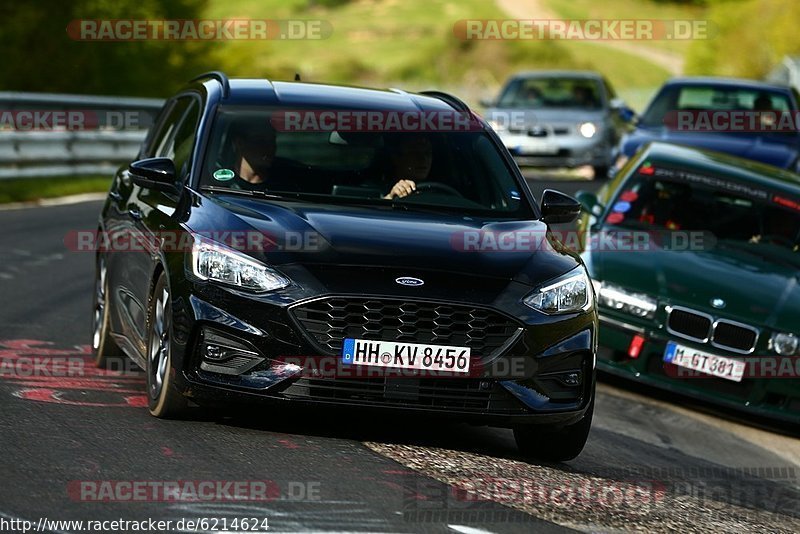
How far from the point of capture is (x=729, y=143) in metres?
19.6

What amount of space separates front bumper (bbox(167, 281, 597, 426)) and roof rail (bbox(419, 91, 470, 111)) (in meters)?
2.30

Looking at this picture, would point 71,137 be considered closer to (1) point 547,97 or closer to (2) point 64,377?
(1) point 547,97

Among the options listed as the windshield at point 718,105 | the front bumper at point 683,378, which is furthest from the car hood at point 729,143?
the front bumper at point 683,378

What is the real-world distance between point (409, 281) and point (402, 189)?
1248 millimetres

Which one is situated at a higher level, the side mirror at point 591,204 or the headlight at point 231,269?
the headlight at point 231,269

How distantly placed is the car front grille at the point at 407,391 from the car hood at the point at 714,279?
3.71 meters

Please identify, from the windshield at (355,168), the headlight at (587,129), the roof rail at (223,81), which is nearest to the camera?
the windshield at (355,168)

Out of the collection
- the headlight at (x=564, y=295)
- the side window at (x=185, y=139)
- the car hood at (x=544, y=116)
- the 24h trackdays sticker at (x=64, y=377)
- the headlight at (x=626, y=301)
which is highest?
the side window at (x=185, y=139)

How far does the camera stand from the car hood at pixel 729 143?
1933 cm

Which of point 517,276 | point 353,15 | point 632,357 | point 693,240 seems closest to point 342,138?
point 517,276

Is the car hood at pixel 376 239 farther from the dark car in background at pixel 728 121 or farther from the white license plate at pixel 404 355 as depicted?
→ the dark car in background at pixel 728 121

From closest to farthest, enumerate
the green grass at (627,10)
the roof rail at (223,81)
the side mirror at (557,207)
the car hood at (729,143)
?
1. the side mirror at (557,207)
2. the roof rail at (223,81)
3. the car hood at (729,143)
4. the green grass at (627,10)

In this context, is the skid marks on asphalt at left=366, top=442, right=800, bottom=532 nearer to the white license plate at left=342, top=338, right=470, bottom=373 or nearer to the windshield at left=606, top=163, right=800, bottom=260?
the white license plate at left=342, top=338, right=470, bottom=373

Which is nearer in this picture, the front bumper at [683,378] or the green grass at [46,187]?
the front bumper at [683,378]
